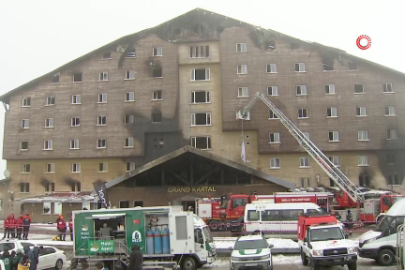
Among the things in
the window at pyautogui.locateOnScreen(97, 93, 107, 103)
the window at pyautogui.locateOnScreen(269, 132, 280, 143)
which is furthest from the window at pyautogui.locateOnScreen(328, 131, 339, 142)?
the window at pyautogui.locateOnScreen(97, 93, 107, 103)

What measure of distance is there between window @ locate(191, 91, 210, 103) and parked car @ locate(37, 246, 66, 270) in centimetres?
3219

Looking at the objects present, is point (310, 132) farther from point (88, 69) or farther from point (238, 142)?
point (88, 69)

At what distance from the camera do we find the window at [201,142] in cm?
5189

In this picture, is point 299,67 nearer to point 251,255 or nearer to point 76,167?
point 76,167

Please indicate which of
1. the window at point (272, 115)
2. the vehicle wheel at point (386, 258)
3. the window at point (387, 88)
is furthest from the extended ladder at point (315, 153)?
the vehicle wheel at point (386, 258)

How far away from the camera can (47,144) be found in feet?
178

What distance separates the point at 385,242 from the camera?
20734 millimetres

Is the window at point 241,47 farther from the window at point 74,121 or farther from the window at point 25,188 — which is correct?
the window at point 25,188

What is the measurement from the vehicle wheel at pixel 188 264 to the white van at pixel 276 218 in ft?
31.8

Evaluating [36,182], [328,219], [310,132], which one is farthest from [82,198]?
[328,219]

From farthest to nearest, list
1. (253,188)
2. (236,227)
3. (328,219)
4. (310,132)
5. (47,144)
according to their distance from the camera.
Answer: (47,144)
(310,132)
(253,188)
(236,227)
(328,219)

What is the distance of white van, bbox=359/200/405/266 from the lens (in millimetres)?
20641

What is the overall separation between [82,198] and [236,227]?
19718mm

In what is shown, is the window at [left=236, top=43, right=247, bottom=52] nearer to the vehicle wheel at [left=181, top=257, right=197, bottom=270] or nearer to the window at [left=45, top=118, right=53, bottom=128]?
the window at [left=45, top=118, right=53, bottom=128]
